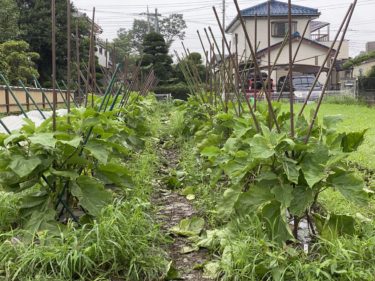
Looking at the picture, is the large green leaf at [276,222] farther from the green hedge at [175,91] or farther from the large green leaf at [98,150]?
the green hedge at [175,91]

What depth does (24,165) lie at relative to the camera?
7.95 feet

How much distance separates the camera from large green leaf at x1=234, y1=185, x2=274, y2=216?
2.40 metres

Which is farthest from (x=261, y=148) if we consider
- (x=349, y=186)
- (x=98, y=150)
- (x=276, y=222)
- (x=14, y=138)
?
(x=14, y=138)

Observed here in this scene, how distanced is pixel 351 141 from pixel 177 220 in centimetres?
148

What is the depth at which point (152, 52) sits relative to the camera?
1145 inches

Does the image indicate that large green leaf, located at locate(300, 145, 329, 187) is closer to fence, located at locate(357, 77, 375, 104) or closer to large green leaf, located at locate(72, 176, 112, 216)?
large green leaf, located at locate(72, 176, 112, 216)

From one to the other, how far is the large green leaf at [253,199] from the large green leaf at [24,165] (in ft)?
3.60

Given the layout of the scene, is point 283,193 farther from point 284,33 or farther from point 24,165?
point 284,33

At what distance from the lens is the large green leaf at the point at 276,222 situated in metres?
2.34

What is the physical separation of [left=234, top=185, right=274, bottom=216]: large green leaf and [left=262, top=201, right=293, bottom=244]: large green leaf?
0.13 ft

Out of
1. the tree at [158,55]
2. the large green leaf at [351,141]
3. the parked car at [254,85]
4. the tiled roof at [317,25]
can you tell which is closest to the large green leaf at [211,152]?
the parked car at [254,85]

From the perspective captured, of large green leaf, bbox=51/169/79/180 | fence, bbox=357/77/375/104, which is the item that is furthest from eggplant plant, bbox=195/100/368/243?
fence, bbox=357/77/375/104

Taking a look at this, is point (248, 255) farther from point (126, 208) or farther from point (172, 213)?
point (172, 213)

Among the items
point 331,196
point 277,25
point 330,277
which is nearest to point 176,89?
point 277,25
